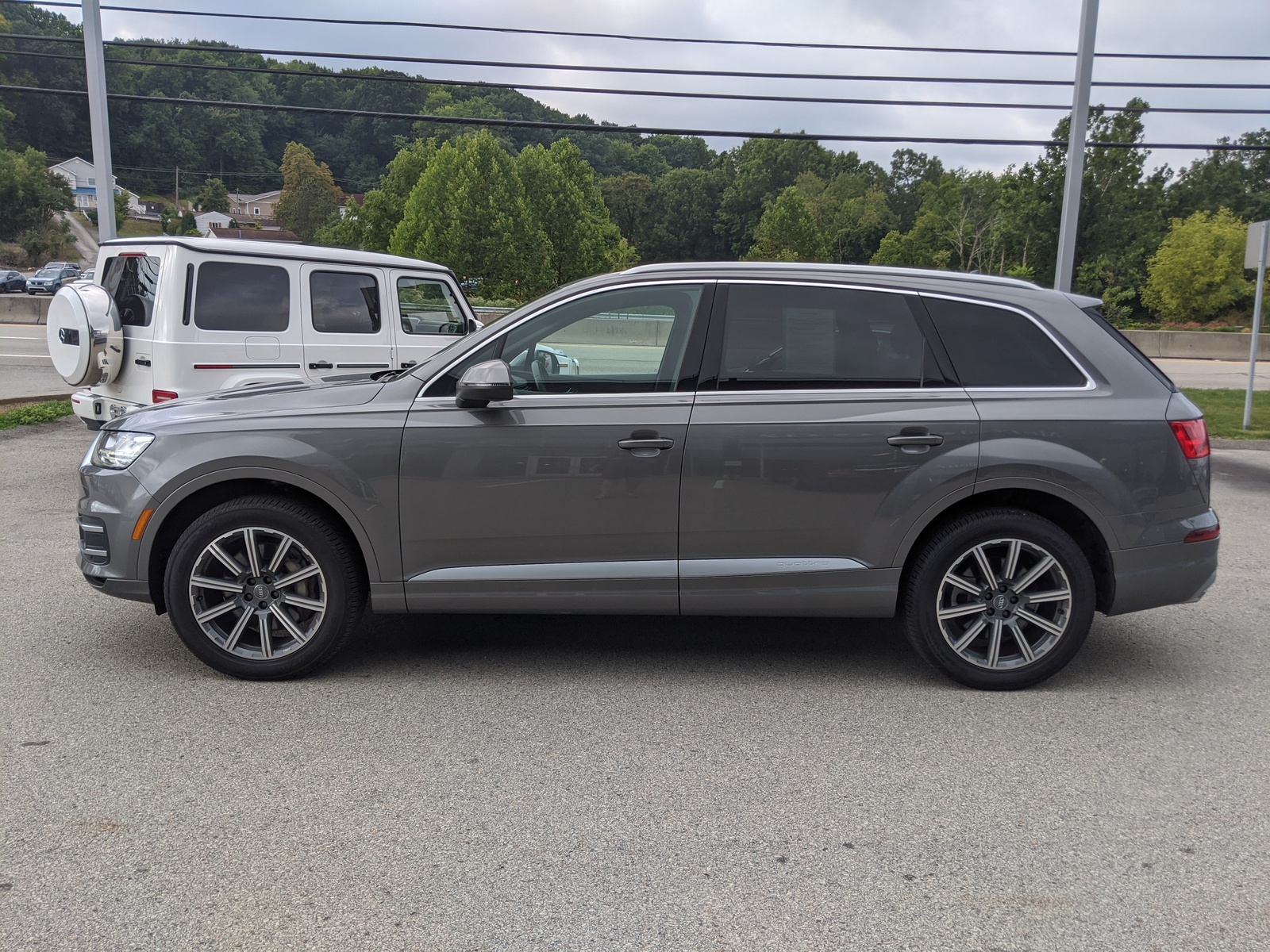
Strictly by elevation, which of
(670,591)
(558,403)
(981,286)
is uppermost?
(981,286)

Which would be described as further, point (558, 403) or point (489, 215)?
point (489, 215)

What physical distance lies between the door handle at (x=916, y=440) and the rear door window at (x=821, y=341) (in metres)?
0.25

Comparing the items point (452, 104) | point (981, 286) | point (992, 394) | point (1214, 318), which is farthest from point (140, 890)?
point (452, 104)

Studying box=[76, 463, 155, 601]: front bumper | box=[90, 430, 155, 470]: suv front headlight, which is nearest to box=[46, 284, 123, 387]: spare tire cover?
box=[90, 430, 155, 470]: suv front headlight

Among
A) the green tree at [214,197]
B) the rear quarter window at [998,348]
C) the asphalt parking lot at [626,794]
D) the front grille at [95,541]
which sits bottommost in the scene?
the asphalt parking lot at [626,794]

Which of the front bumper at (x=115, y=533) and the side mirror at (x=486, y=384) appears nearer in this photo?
the side mirror at (x=486, y=384)

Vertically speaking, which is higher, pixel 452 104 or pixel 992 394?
pixel 452 104

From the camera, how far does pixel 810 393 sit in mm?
4520

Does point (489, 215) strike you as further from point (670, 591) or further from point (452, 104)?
point (670, 591)

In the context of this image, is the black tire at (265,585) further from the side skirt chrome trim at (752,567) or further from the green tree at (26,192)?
the green tree at (26,192)

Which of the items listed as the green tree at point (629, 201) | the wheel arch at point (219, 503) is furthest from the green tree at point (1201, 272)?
the green tree at point (629, 201)

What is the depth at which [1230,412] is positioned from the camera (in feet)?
52.9

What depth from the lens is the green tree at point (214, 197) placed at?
96.6 metres

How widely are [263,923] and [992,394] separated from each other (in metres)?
3.47
